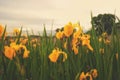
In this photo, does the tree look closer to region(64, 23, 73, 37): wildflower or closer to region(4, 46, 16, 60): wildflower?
region(64, 23, 73, 37): wildflower

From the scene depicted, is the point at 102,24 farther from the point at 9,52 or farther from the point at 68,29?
the point at 9,52

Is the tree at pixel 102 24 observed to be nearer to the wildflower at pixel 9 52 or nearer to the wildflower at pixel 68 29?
the wildflower at pixel 68 29

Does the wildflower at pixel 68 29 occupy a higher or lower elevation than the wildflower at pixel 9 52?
higher

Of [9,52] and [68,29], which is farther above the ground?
[68,29]

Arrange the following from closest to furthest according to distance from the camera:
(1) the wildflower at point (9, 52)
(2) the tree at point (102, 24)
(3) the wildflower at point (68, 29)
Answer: (1) the wildflower at point (9, 52) → (3) the wildflower at point (68, 29) → (2) the tree at point (102, 24)

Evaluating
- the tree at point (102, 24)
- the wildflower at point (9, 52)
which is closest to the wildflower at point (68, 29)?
the tree at point (102, 24)

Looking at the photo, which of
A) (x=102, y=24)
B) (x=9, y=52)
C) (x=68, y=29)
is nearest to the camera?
(x=9, y=52)

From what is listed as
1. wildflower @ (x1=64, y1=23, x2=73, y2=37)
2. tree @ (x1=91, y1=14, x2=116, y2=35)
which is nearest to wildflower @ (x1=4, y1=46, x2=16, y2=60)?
wildflower @ (x1=64, y1=23, x2=73, y2=37)

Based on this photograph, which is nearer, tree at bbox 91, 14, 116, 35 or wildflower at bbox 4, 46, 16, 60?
wildflower at bbox 4, 46, 16, 60

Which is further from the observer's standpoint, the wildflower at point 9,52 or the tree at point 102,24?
the tree at point 102,24

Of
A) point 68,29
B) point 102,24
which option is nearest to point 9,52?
point 68,29

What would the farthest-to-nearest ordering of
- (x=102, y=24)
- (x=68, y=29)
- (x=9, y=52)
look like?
(x=102, y=24), (x=68, y=29), (x=9, y=52)

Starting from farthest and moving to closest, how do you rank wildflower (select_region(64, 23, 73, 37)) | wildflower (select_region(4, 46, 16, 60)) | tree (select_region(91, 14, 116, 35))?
1. tree (select_region(91, 14, 116, 35))
2. wildflower (select_region(64, 23, 73, 37))
3. wildflower (select_region(4, 46, 16, 60))

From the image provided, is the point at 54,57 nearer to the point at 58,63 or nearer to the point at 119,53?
the point at 58,63
